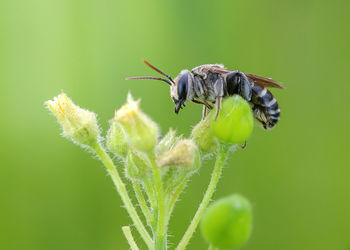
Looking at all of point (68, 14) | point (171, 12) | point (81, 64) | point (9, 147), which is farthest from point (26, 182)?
point (171, 12)

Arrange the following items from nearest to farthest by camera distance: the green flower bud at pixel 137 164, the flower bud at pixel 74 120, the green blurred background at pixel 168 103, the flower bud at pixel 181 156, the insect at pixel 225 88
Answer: the flower bud at pixel 181 156 → the green flower bud at pixel 137 164 → the flower bud at pixel 74 120 → the insect at pixel 225 88 → the green blurred background at pixel 168 103

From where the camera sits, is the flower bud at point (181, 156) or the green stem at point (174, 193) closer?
the flower bud at point (181, 156)

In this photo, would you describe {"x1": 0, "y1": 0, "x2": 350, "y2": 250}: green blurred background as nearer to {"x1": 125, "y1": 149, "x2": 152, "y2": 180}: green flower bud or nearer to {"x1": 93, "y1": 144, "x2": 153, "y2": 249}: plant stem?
{"x1": 93, "y1": 144, "x2": 153, "y2": 249}: plant stem

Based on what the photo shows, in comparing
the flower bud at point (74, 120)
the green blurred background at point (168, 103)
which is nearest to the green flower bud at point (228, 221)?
the flower bud at point (74, 120)

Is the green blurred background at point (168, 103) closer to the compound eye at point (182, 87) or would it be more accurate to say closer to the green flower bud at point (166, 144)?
the compound eye at point (182, 87)

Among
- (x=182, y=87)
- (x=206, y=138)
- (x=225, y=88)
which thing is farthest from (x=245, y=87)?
(x=206, y=138)

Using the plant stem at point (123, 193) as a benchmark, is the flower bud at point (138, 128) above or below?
above

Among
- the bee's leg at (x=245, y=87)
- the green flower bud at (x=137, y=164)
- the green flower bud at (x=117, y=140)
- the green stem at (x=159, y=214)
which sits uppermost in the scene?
the bee's leg at (x=245, y=87)

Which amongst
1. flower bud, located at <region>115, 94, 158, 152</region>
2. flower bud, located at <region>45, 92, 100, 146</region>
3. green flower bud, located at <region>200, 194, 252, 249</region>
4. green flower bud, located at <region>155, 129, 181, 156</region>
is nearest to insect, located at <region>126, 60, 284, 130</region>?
green flower bud, located at <region>155, 129, 181, 156</region>

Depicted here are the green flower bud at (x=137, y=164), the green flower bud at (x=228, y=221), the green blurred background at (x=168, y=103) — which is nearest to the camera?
the green flower bud at (x=228, y=221)
